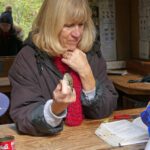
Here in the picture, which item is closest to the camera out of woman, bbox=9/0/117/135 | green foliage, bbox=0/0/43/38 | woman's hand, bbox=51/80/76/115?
woman's hand, bbox=51/80/76/115

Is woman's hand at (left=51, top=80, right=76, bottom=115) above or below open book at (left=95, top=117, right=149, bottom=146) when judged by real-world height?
above

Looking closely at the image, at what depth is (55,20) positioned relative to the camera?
1.36 metres

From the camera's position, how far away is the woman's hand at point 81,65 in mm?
1350

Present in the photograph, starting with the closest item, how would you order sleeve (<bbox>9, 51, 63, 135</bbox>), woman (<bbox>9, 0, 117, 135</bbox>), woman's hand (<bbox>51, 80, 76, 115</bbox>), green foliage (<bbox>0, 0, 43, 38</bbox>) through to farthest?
woman's hand (<bbox>51, 80, 76, 115</bbox>), sleeve (<bbox>9, 51, 63, 135</bbox>), woman (<bbox>9, 0, 117, 135</bbox>), green foliage (<bbox>0, 0, 43, 38</bbox>)

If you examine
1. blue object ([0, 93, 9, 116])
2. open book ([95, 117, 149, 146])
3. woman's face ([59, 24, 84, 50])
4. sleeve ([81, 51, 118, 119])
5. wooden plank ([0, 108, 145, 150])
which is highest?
woman's face ([59, 24, 84, 50])

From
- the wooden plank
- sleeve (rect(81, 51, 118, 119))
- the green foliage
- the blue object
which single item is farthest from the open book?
the green foliage

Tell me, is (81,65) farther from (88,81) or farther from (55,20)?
(55,20)

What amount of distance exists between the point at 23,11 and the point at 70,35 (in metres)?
1.78

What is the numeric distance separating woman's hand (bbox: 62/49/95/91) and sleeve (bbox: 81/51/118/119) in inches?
1.7

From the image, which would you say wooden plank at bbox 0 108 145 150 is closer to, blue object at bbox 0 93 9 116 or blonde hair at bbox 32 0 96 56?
blue object at bbox 0 93 9 116

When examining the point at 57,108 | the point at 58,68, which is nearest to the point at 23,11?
the point at 58,68

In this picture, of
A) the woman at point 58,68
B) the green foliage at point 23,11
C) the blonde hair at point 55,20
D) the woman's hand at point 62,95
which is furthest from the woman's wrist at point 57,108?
the green foliage at point 23,11

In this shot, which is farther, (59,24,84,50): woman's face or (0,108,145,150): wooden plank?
(59,24,84,50): woman's face

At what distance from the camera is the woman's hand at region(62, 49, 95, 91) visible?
1.35 m
